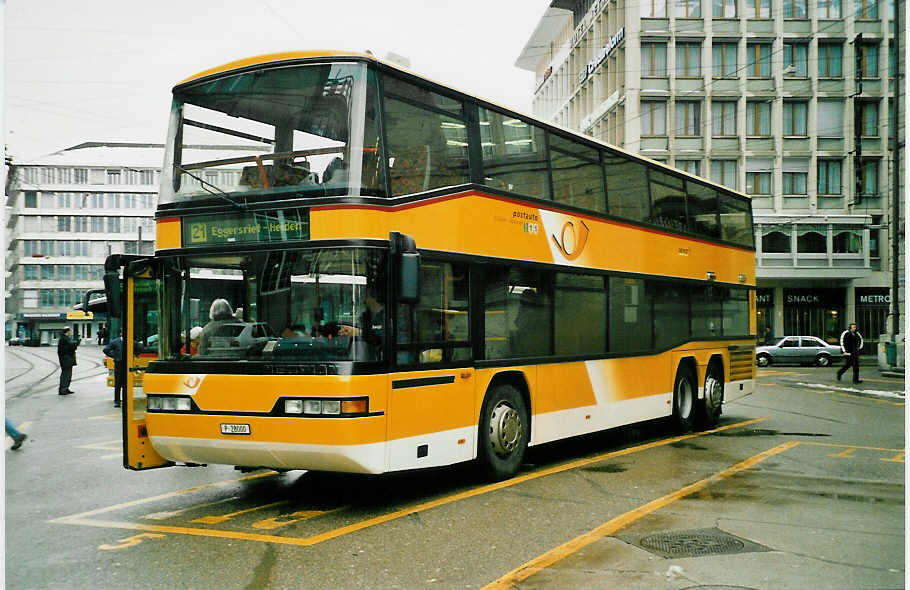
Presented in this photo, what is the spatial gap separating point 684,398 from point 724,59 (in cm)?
3824

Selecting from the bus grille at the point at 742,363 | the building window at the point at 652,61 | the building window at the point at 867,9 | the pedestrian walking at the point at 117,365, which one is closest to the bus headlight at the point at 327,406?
the bus grille at the point at 742,363

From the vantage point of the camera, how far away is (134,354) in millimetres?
8703

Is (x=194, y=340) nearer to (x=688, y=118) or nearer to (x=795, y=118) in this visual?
(x=688, y=118)

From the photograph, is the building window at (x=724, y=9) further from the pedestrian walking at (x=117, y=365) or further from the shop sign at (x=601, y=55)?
the pedestrian walking at (x=117, y=365)

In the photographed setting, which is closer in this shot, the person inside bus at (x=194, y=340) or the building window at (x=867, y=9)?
the person inside bus at (x=194, y=340)

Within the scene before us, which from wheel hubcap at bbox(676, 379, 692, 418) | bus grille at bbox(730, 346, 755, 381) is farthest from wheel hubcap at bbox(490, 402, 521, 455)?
bus grille at bbox(730, 346, 755, 381)

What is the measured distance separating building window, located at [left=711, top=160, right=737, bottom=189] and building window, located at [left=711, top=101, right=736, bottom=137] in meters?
1.47

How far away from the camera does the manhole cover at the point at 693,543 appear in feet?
21.1

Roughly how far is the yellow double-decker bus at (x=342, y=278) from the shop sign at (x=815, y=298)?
139 feet

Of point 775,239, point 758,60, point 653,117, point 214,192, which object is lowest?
point 214,192

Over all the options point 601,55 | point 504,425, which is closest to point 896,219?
point 504,425

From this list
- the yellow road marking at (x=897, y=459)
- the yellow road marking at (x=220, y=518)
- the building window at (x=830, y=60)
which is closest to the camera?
the yellow road marking at (x=220, y=518)

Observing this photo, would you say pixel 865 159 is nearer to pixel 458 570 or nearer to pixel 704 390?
pixel 704 390

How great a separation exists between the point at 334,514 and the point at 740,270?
37.1ft
